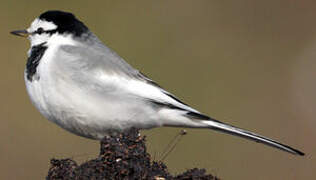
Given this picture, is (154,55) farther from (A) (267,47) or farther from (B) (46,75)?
(B) (46,75)

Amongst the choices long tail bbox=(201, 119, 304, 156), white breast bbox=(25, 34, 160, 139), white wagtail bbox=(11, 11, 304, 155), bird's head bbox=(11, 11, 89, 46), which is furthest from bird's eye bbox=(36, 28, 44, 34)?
long tail bbox=(201, 119, 304, 156)

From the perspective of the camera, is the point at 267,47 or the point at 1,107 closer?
the point at 1,107

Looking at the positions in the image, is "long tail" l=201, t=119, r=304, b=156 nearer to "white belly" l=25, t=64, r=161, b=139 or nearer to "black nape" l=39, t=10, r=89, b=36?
"white belly" l=25, t=64, r=161, b=139

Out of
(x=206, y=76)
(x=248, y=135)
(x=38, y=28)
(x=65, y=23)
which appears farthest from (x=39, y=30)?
(x=206, y=76)

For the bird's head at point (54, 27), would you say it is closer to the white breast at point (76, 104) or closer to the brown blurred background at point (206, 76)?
the white breast at point (76, 104)

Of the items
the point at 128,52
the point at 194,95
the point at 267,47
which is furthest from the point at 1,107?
the point at 267,47

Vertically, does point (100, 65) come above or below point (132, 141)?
above

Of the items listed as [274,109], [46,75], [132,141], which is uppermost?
[274,109]
